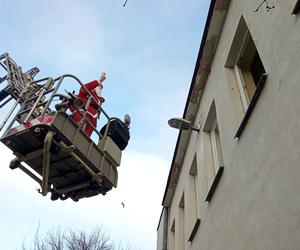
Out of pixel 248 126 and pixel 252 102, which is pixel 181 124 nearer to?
pixel 248 126

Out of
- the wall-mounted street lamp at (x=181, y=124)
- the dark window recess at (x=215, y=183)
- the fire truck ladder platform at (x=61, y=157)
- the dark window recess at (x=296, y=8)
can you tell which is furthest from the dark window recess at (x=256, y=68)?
the fire truck ladder platform at (x=61, y=157)

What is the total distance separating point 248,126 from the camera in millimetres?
4246

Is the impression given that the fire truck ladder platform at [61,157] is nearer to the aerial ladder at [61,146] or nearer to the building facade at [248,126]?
the aerial ladder at [61,146]

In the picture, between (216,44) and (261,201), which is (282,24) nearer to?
(261,201)

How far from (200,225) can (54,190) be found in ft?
8.87

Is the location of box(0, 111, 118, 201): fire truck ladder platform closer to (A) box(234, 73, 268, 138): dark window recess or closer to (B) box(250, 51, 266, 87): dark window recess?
(A) box(234, 73, 268, 138): dark window recess

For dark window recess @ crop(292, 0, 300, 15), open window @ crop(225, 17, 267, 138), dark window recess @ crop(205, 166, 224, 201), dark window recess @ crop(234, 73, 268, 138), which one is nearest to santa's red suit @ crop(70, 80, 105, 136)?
dark window recess @ crop(205, 166, 224, 201)

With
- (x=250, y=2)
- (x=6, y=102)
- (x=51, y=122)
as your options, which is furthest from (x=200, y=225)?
(x=6, y=102)

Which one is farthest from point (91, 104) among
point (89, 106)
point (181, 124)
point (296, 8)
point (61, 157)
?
point (296, 8)

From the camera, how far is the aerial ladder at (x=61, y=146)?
557 centimetres

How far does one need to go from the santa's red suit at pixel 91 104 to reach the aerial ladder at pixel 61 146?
0.11m

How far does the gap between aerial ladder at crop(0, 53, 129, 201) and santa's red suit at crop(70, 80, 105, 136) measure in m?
0.11

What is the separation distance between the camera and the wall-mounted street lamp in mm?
7504

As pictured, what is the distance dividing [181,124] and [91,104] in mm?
1976
